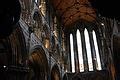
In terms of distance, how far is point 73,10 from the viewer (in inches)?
1126

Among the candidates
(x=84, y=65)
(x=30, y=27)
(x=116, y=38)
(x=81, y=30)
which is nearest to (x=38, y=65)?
(x=30, y=27)

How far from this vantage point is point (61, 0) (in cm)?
2623

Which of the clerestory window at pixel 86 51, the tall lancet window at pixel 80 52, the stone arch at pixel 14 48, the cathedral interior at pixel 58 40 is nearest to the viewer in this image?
the cathedral interior at pixel 58 40

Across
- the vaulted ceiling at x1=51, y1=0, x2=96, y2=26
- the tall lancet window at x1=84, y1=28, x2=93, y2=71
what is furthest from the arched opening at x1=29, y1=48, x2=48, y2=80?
the tall lancet window at x1=84, y1=28, x2=93, y2=71

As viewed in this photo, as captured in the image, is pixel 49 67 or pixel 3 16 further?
pixel 49 67

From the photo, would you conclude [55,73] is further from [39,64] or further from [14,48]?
[14,48]

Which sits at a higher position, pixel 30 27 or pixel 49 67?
pixel 30 27

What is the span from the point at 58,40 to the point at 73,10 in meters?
5.93

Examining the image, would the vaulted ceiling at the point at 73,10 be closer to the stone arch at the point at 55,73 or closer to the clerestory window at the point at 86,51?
the clerestory window at the point at 86,51

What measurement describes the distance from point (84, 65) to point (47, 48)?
10011mm

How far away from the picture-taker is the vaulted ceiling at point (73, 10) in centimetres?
2688

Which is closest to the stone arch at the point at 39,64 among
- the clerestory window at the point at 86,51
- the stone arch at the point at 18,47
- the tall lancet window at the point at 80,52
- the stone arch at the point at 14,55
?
the stone arch at the point at 18,47

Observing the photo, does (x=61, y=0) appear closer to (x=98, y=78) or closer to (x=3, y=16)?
(x=98, y=78)

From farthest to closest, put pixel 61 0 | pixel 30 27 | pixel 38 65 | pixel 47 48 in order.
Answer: pixel 61 0 → pixel 47 48 → pixel 38 65 → pixel 30 27
